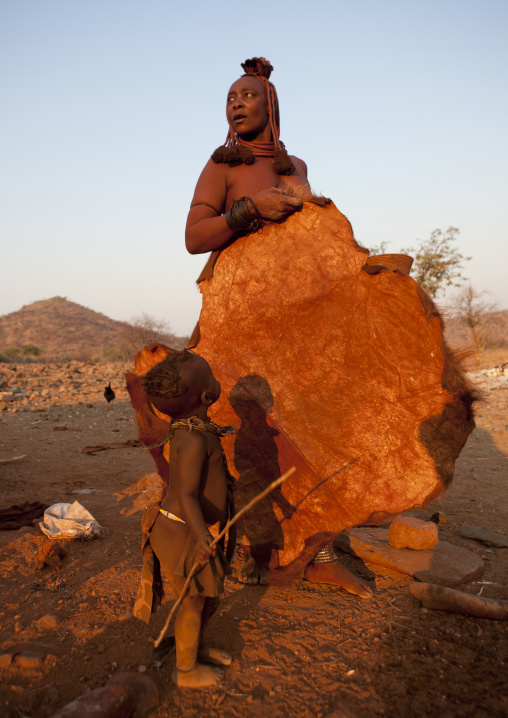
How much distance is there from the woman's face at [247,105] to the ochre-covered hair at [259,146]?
2.2 inches

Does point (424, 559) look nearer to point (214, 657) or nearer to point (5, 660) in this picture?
point (214, 657)

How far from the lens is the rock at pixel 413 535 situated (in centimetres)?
266

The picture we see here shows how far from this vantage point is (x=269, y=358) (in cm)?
228

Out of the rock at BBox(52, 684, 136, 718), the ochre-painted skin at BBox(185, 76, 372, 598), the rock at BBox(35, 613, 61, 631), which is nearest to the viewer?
the rock at BBox(52, 684, 136, 718)

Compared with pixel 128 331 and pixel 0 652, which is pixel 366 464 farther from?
pixel 128 331

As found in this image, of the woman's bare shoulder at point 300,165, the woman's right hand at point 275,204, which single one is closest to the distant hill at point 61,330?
the woman's bare shoulder at point 300,165

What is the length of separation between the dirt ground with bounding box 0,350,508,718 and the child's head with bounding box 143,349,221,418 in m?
0.98

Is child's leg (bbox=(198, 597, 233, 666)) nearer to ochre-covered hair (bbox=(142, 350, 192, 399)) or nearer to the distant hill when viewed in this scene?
ochre-covered hair (bbox=(142, 350, 192, 399))

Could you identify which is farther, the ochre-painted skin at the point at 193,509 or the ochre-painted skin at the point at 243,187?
the ochre-painted skin at the point at 243,187

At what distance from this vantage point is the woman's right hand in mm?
2004

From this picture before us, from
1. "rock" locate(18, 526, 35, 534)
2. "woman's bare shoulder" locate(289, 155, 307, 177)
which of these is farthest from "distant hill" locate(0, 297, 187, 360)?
"woman's bare shoulder" locate(289, 155, 307, 177)

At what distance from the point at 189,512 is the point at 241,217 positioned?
49.9 inches

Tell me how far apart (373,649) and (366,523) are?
49 cm

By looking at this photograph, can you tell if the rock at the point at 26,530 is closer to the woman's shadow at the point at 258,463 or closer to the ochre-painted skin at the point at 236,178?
the woman's shadow at the point at 258,463
